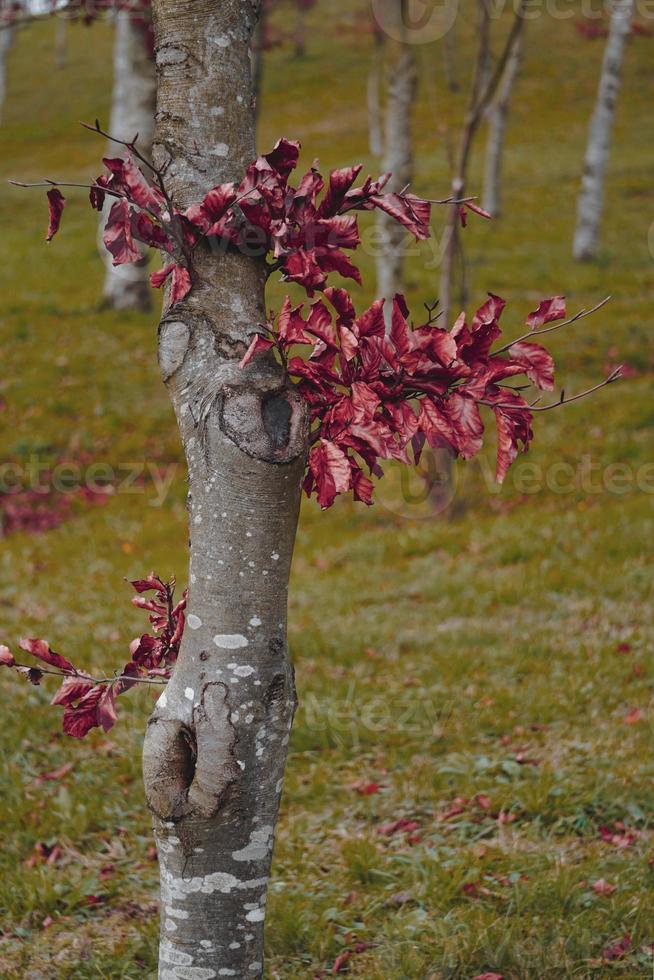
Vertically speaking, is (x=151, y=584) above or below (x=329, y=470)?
below

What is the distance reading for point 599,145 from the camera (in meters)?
17.0

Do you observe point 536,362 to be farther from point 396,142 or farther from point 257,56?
point 257,56

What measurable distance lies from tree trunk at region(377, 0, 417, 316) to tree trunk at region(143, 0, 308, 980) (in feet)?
24.4

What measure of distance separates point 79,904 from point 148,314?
11.9m

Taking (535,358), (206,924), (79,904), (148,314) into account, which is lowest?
(79,904)

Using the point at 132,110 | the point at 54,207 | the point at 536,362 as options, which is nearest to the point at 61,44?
the point at 132,110

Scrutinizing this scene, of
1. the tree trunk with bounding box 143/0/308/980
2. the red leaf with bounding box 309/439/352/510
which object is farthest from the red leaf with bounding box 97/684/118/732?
the red leaf with bounding box 309/439/352/510

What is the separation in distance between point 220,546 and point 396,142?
31.2ft

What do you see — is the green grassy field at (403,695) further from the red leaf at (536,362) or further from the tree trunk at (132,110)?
the red leaf at (536,362)

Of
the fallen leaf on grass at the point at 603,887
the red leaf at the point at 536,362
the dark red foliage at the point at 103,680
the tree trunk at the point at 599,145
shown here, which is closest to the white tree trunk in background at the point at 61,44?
the tree trunk at the point at 599,145

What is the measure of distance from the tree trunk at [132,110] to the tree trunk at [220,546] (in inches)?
443

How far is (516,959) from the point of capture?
9.77ft

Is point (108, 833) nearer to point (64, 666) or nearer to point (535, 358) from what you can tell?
point (64, 666)

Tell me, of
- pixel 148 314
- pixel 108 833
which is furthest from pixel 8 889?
pixel 148 314
